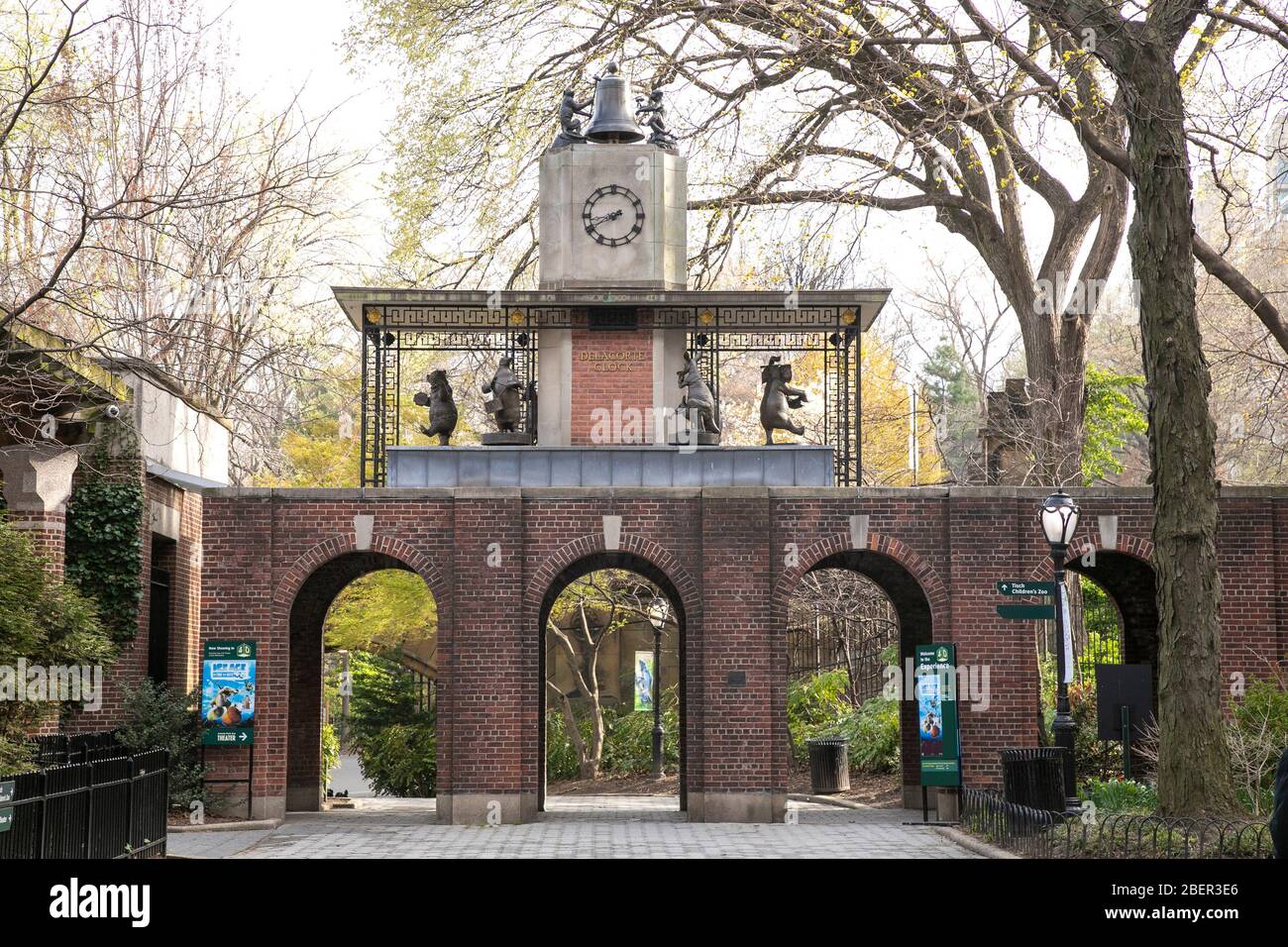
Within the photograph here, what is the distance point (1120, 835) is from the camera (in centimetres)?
1470

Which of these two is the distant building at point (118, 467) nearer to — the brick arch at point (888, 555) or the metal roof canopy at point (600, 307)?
the metal roof canopy at point (600, 307)

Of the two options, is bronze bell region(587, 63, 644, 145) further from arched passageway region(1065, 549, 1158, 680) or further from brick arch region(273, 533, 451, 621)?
arched passageway region(1065, 549, 1158, 680)

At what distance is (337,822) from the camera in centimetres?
2136

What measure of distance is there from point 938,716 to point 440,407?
8684mm

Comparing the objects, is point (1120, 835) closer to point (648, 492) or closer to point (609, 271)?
point (648, 492)

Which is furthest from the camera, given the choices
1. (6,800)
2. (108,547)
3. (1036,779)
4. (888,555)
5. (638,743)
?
(638,743)

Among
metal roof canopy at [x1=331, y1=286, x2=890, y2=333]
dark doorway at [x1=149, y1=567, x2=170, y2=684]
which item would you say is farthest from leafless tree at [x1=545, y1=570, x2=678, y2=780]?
dark doorway at [x1=149, y1=567, x2=170, y2=684]

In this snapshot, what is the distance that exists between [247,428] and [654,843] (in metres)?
24.1

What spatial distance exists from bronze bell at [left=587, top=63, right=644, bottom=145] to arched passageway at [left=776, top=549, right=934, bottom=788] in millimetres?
7582

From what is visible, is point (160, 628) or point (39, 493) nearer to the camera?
point (39, 493)

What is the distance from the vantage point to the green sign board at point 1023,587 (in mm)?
19141

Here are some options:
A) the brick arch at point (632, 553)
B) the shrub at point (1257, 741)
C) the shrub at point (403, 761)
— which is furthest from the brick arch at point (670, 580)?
the shrub at point (403, 761)

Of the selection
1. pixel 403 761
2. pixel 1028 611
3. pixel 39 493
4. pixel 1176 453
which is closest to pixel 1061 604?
pixel 1028 611
